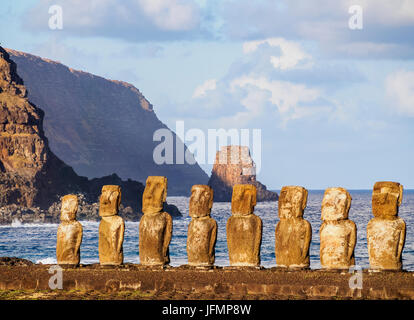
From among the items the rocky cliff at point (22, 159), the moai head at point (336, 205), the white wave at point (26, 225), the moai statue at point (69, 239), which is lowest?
the white wave at point (26, 225)

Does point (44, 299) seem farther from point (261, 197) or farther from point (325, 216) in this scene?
point (261, 197)

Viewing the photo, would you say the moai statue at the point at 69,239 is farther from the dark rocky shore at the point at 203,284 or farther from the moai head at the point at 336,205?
the moai head at the point at 336,205

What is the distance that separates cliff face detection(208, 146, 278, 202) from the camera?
556 feet

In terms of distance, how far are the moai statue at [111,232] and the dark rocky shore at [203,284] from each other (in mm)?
689

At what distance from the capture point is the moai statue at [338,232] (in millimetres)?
17547

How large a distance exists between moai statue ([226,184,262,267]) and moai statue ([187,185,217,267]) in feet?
1.38

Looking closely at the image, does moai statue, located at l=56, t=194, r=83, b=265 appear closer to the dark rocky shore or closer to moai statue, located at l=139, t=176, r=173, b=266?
the dark rocky shore

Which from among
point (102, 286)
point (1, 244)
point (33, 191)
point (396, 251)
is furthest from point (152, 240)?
point (33, 191)
